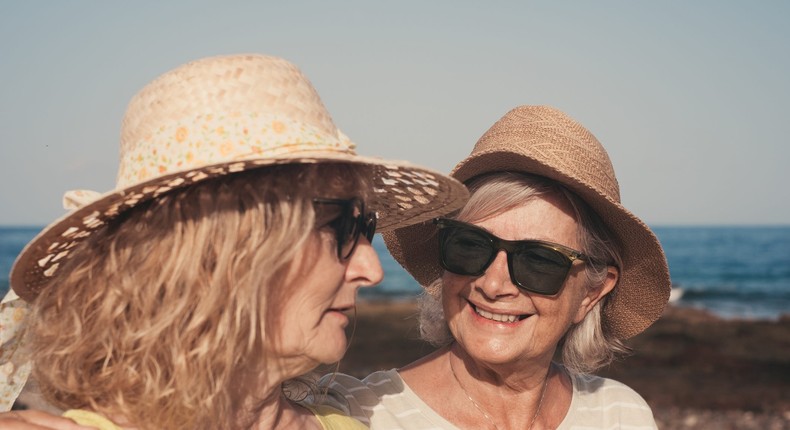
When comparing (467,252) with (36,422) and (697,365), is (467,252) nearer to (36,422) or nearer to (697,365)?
(36,422)

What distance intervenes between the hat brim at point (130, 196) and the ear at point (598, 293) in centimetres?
113

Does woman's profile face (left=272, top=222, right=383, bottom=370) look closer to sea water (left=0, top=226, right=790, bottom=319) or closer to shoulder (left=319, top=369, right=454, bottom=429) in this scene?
shoulder (left=319, top=369, right=454, bottom=429)

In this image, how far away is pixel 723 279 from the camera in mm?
41375

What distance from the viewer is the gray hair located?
327 cm

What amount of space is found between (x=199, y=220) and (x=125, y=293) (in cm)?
28

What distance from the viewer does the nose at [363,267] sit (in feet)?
8.23

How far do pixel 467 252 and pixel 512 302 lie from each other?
277mm

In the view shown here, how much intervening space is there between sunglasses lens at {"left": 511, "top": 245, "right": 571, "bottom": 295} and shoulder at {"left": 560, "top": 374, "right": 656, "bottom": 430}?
0.67m

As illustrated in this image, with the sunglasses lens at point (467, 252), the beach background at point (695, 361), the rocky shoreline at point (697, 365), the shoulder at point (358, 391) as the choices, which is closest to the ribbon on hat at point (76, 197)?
the beach background at point (695, 361)

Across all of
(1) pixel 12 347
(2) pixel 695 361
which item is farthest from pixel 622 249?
(2) pixel 695 361

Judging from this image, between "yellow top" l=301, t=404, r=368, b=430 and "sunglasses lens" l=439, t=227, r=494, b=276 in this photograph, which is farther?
"sunglasses lens" l=439, t=227, r=494, b=276

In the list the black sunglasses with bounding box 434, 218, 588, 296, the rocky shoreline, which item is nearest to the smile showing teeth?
the black sunglasses with bounding box 434, 218, 588, 296

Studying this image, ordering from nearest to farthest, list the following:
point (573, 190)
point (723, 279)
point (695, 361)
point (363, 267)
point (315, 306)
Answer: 1. point (315, 306)
2. point (363, 267)
3. point (573, 190)
4. point (695, 361)
5. point (723, 279)

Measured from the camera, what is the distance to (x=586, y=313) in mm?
3729
